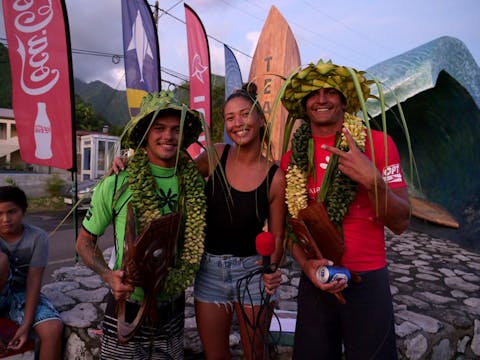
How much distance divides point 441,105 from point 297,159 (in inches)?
349

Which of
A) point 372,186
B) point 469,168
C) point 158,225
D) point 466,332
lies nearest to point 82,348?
point 158,225

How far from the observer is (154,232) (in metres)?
1.51

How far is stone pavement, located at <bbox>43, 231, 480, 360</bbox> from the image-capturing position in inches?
104

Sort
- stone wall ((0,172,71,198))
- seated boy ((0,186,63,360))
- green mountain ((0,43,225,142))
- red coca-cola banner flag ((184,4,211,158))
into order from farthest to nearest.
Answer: green mountain ((0,43,225,142))
stone wall ((0,172,71,198))
red coca-cola banner flag ((184,4,211,158))
seated boy ((0,186,63,360))

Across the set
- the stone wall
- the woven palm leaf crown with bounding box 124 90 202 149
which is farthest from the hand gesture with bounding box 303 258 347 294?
the stone wall

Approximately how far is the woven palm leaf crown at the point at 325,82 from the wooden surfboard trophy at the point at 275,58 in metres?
3.39

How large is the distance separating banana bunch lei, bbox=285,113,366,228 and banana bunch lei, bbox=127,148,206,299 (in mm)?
472

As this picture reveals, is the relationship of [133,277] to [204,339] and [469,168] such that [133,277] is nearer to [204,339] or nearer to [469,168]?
[204,339]

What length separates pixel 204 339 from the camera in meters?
1.89

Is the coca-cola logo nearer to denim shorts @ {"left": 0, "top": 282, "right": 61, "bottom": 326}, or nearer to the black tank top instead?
denim shorts @ {"left": 0, "top": 282, "right": 61, "bottom": 326}

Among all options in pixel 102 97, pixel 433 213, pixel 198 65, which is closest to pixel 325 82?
pixel 198 65

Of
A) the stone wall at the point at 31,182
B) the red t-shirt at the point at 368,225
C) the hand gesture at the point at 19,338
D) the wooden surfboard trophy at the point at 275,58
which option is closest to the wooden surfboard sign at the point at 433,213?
the wooden surfboard trophy at the point at 275,58

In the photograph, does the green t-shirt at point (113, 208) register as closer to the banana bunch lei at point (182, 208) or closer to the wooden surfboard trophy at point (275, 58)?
the banana bunch lei at point (182, 208)

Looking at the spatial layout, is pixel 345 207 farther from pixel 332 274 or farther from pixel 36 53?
pixel 36 53
